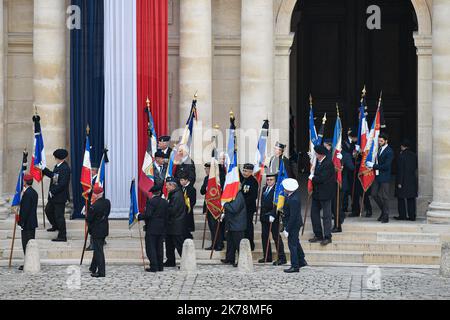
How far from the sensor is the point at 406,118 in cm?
4462

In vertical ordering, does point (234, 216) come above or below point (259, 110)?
below

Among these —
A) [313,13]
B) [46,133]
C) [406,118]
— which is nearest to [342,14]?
[313,13]

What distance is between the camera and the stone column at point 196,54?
35.2 meters

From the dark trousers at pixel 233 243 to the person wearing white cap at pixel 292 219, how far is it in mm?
1151

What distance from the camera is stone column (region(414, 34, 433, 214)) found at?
35594 mm

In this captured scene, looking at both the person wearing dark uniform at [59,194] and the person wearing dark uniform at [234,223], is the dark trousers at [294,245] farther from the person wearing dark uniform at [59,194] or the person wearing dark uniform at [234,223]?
the person wearing dark uniform at [59,194]

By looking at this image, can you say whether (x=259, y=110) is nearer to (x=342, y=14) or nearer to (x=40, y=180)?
(x=40, y=180)

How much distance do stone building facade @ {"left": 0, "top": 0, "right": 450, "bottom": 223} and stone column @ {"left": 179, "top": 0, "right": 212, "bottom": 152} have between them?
0.02 meters

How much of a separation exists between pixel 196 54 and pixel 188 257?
250 inches

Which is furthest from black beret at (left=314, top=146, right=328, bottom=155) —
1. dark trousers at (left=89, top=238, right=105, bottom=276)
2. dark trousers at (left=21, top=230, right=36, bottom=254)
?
dark trousers at (left=21, top=230, right=36, bottom=254)

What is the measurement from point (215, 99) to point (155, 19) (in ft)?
8.64

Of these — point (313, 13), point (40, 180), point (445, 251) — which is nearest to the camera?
point (445, 251)

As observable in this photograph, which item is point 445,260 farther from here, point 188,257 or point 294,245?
point 188,257

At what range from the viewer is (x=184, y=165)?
109 ft
